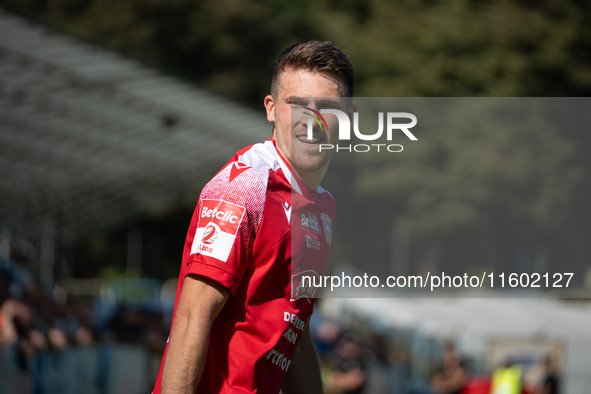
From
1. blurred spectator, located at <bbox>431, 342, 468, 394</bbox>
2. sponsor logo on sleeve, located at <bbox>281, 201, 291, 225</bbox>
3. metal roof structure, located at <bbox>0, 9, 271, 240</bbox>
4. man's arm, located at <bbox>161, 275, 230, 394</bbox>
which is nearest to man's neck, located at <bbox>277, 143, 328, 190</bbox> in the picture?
sponsor logo on sleeve, located at <bbox>281, 201, 291, 225</bbox>

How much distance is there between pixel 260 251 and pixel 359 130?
1.64ft

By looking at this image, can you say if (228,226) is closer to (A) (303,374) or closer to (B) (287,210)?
(B) (287,210)

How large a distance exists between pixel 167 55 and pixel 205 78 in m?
1.58

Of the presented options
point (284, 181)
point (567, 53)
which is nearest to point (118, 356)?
point (284, 181)

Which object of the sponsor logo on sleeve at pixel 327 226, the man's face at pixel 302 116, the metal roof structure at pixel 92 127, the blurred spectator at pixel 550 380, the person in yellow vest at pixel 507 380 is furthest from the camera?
the metal roof structure at pixel 92 127

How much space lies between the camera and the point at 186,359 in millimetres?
1357

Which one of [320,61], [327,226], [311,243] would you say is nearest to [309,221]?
[311,243]

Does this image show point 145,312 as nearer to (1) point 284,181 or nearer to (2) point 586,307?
(2) point 586,307

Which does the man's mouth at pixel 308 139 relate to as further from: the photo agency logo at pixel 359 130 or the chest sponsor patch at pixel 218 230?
the chest sponsor patch at pixel 218 230

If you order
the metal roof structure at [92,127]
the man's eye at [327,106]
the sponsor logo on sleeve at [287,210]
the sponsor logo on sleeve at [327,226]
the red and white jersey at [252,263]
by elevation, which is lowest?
the red and white jersey at [252,263]

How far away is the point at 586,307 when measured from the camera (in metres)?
9.06

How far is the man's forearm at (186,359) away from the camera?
1.35m

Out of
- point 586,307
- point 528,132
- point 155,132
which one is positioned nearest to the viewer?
point 528,132

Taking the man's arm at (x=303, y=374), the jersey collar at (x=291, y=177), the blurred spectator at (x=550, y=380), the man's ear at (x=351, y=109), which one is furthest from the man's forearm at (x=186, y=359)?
the blurred spectator at (x=550, y=380)
